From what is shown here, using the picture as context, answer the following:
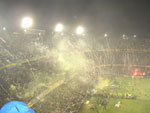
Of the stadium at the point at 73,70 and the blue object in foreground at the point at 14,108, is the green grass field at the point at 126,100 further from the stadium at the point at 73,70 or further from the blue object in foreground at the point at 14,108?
the blue object in foreground at the point at 14,108

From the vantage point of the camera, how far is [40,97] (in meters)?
16.3

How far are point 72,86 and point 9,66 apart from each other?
8.81 metres

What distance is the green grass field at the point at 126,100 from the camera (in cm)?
1573

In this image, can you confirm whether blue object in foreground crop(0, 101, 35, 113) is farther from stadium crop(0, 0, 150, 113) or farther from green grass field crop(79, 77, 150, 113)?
green grass field crop(79, 77, 150, 113)

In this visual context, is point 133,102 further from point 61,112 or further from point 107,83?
point 61,112

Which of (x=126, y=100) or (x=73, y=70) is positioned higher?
(x=73, y=70)

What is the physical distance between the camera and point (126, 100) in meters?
17.8

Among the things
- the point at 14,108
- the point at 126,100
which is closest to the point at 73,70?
the point at 126,100

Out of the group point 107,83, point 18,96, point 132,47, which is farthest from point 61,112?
point 132,47

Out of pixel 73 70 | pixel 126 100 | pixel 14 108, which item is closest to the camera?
pixel 14 108

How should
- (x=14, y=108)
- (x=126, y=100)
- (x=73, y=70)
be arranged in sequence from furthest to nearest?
(x=73, y=70), (x=126, y=100), (x=14, y=108)

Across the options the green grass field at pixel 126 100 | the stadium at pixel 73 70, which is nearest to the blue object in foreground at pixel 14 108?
the stadium at pixel 73 70

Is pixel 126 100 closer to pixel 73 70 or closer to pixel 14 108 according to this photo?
pixel 73 70

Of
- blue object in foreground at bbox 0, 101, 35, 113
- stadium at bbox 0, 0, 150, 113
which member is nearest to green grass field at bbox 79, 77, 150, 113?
stadium at bbox 0, 0, 150, 113
